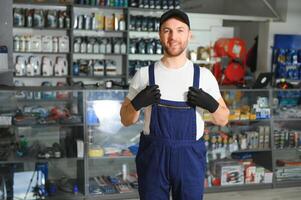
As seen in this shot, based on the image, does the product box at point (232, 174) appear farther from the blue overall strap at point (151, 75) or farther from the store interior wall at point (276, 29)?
the store interior wall at point (276, 29)

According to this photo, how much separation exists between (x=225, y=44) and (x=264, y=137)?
2.65 metres

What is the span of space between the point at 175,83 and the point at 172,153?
394 millimetres

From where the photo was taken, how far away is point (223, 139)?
4.33 m

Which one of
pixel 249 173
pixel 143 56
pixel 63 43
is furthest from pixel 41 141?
pixel 143 56

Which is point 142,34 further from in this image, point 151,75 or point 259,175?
point 151,75

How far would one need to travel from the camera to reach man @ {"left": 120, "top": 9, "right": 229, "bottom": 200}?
210 cm

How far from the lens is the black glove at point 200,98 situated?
6.84 ft

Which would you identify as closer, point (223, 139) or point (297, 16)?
point (223, 139)

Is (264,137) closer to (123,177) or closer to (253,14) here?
(123,177)

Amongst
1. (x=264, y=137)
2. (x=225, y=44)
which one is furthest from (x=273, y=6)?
(x=264, y=137)

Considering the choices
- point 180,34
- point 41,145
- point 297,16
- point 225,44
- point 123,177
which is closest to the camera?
point 180,34

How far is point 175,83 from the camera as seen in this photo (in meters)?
2.16

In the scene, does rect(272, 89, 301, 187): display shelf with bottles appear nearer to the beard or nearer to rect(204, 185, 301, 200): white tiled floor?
rect(204, 185, 301, 200): white tiled floor

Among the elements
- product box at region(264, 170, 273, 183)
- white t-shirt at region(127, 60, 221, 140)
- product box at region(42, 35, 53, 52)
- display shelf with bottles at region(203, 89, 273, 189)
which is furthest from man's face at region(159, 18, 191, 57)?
product box at region(42, 35, 53, 52)
